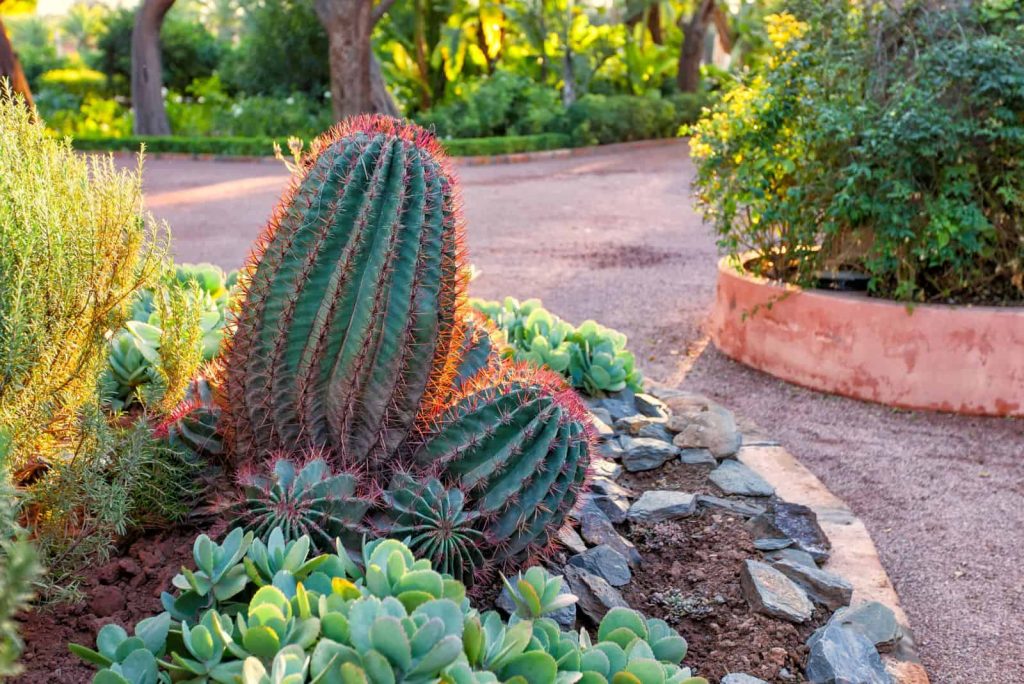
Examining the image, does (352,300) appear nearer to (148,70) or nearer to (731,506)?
(731,506)

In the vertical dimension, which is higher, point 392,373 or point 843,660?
point 392,373

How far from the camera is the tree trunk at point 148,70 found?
16.9m

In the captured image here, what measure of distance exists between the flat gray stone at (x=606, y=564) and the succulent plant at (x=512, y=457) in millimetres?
285

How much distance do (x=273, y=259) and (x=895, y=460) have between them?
2977 millimetres

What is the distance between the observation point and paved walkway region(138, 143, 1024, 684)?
10.1ft

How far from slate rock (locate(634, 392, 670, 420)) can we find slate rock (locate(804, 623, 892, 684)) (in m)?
1.56

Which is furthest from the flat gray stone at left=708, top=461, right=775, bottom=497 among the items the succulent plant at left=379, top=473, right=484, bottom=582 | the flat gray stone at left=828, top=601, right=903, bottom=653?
the succulent plant at left=379, top=473, right=484, bottom=582

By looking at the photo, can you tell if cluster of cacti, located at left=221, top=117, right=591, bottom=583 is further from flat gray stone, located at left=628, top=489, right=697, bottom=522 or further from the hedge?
the hedge

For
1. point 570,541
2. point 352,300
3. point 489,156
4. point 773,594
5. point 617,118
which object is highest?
point 617,118

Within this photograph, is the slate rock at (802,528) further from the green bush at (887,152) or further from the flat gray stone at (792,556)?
the green bush at (887,152)

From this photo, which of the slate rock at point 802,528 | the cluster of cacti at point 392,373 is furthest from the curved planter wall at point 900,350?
the cluster of cacti at point 392,373

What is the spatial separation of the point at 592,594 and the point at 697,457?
1.23m

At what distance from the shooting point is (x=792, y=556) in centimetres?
281

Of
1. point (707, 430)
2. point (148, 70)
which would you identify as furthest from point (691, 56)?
point (707, 430)
